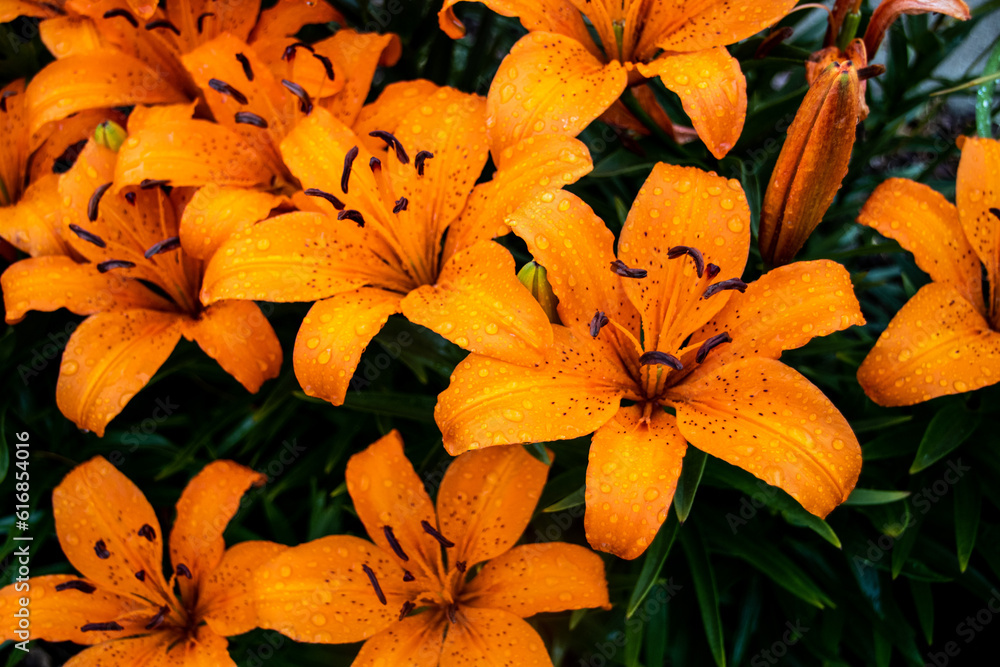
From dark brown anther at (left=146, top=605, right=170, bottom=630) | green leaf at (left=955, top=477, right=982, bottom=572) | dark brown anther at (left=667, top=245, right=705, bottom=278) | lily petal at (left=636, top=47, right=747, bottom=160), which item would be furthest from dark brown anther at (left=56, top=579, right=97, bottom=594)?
green leaf at (left=955, top=477, right=982, bottom=572)

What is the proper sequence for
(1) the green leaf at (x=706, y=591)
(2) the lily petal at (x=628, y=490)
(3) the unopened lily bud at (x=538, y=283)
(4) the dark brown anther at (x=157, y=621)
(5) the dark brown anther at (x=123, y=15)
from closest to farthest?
(2) the lily petal at (x=628, y=490) < (3) the unopened lily bud at (x=538, y=283) < (4) the dark brown anther at (x=157, y=621) < (1) the green leaf at (x=706, y=591) < (5) the dark brown anther at (x=123, y=15)

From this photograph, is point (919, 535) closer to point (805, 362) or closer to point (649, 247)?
point (805, 362)

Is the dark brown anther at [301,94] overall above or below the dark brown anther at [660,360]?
above

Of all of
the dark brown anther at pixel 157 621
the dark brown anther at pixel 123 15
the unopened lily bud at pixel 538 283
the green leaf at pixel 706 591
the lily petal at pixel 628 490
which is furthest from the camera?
the dark brown anther at pixel 123 15

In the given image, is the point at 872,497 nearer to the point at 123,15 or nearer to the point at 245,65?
the point at 245,65

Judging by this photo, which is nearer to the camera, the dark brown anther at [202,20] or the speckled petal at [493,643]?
the speckled petal at [493,643]

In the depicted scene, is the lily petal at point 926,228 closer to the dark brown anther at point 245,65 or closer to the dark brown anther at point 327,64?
the dark brown anther at point 327,64

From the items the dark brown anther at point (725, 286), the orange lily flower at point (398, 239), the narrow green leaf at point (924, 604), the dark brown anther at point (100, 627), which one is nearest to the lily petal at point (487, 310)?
the orange lily flower at point (398, 239)

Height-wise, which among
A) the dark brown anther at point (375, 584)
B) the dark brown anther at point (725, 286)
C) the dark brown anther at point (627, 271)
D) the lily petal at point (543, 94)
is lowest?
the dark brown anther at point (375, 584)
